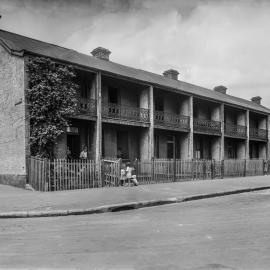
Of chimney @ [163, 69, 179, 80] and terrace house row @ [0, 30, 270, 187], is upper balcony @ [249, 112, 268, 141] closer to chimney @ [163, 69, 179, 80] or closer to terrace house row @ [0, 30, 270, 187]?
terrace house row @ [0, 30, 270, 187]

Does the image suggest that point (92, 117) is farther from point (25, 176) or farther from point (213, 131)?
point (213, 131)

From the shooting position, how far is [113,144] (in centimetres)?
2181

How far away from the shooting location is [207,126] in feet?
88.3

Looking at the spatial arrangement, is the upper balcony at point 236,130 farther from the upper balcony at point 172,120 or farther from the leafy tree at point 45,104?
the leafy tree at point 45,104

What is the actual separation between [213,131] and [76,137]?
38.1ft

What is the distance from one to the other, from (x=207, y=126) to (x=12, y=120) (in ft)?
50.0

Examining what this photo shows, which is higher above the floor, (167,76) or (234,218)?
(167,76)

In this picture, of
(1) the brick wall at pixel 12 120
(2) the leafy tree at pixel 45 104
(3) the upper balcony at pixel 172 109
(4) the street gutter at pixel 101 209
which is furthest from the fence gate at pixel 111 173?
(3) the upper balcony at pixel 172 109

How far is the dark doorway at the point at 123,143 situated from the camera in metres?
22.4

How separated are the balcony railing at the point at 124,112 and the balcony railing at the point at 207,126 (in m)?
5.17

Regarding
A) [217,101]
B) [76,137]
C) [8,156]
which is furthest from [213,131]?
[8,156]

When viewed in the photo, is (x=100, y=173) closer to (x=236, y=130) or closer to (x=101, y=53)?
(x=101, y=53)

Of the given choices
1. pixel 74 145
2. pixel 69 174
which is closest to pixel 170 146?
pixel 74 145

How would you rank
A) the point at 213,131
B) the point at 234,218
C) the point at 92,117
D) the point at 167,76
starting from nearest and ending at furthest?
1. the point at 234,218
2. the point at 92,117
3. the point at 213,131
4. the point at 167,76
